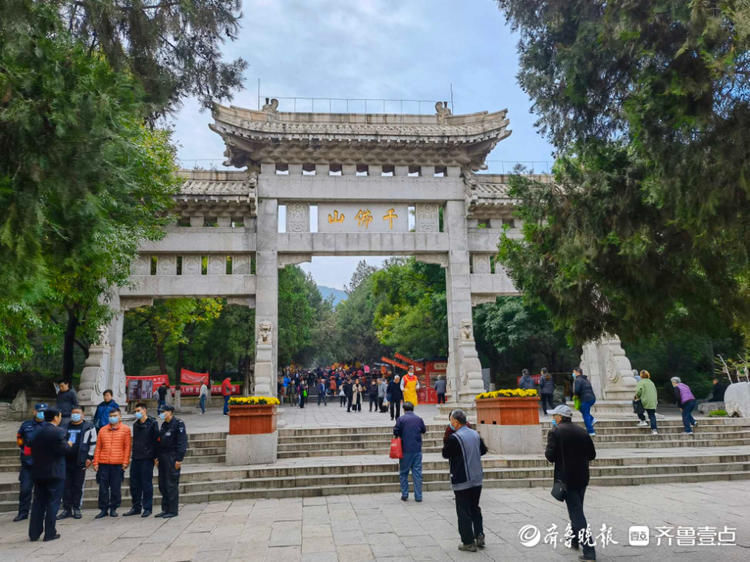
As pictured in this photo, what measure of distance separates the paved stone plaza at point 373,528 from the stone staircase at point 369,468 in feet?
1.59

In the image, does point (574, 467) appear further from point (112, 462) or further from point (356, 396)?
point (356, 396)

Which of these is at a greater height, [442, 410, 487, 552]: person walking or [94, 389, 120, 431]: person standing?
[94, 389, 120, 431]: person standing

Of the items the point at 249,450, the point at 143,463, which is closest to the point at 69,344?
the point at 249,450

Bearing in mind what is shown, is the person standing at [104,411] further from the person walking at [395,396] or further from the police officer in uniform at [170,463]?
the person walking at [395,396]

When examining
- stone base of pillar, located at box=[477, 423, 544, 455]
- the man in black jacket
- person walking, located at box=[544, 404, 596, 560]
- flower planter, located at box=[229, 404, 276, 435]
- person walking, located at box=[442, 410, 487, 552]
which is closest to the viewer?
person walking, located at box=[544, 404, 596, 560]

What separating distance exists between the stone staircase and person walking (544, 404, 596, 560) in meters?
3.99

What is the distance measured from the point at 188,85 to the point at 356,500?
6482 millimetres

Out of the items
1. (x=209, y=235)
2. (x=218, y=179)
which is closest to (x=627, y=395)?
(x=209, y=235)

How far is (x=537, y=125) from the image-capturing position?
533cm

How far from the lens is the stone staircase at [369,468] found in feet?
29.0

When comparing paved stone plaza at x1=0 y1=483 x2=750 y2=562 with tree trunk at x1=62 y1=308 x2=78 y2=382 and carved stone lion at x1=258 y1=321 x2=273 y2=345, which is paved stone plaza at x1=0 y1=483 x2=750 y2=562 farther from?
tree trunk at x1=62 y1=308 x2=78 y2=382

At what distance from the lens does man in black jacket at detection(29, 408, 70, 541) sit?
6.40 metres

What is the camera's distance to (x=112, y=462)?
25.2 feet

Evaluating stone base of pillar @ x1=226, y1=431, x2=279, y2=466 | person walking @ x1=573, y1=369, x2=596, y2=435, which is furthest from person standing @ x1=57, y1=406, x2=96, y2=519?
person walking @ x1=573, y1=369, x2=596, y2=435
